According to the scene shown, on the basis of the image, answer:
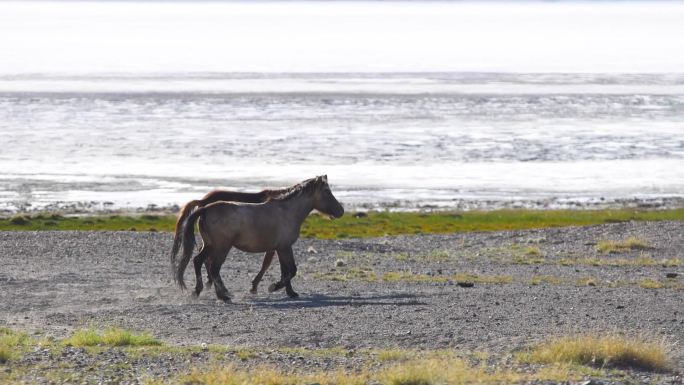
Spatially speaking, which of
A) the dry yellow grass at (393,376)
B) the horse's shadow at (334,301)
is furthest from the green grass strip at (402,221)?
the dry yellow grass at (393,376)

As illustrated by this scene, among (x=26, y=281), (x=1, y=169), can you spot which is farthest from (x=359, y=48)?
(x=26, y=281)

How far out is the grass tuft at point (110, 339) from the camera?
14.9 meters

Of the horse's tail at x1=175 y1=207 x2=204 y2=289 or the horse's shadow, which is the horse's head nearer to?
the horse's shadow

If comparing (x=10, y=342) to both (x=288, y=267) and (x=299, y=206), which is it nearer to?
(x=288, y=267)

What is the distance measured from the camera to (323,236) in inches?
1356

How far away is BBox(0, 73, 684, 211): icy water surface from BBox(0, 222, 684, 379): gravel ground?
12431 millimetres

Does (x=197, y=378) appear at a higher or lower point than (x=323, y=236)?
higher

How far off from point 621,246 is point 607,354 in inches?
635

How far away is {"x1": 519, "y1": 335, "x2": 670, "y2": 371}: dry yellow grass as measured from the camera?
44.4 ft

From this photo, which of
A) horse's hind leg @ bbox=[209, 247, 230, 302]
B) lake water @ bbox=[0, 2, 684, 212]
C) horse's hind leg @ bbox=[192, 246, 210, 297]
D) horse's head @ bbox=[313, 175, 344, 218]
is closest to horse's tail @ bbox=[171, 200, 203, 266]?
horse's hind leg @ bbox=[192, 246, 210, 297]

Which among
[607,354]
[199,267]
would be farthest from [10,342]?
[607,354]

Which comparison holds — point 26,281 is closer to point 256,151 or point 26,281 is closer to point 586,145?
point 256,151

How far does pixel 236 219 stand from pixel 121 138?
40111 mm

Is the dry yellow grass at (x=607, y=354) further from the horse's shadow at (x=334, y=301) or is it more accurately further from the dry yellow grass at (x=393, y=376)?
the horse's shadow at (x=334, y=301)
